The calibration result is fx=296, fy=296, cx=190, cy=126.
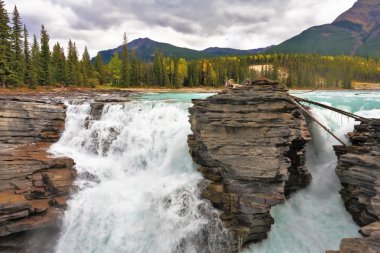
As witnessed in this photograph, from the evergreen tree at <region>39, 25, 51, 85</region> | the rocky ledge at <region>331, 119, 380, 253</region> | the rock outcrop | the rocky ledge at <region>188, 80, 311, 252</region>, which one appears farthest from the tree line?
→ the rocky ledge at <region>331, 119, 380, 253</region>

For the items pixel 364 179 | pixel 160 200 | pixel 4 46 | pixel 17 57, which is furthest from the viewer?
pixel 17 57

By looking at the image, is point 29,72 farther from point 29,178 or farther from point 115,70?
point 29,178

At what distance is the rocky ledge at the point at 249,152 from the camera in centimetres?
1627

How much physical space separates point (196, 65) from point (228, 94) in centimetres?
8909

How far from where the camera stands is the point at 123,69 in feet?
299

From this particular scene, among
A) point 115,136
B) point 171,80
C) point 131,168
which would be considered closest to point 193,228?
point 131,168

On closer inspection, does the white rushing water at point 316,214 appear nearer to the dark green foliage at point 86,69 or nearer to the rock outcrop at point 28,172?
the rock outcrop at point 28,172

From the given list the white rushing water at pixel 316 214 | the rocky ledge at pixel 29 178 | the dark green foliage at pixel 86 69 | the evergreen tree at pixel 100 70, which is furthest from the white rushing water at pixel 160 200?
the evergreen tree at pixel 100 70

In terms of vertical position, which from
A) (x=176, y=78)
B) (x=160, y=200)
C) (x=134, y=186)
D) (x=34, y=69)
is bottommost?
(x=160, y=200)

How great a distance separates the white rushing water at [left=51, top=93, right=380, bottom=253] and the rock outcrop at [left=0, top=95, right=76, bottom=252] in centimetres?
108

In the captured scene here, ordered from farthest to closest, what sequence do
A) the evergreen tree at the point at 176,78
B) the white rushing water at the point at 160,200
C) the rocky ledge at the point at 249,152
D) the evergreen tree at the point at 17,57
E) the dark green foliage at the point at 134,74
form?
the evergreen tree at the point at 176,78
the dark green foliage at the point at 134,74
the evergreen tree at the point at 17,57
the white rushing water at the point at 160,200
the rocky ledge at the point at 249,152

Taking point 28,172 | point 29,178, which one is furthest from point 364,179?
point 28,172

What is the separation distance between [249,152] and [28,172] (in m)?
14.4

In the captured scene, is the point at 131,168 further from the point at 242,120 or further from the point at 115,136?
the point at 242,120
